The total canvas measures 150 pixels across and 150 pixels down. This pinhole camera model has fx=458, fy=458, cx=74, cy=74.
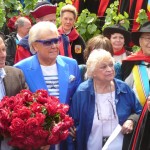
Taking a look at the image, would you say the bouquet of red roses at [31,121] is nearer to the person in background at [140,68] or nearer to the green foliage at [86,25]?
the person in background at [140,68]

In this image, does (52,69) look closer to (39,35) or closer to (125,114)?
(39,35)

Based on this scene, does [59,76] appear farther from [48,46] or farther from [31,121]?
[31,121]

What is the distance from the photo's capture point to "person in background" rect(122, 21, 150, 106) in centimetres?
490

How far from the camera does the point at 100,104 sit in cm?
459

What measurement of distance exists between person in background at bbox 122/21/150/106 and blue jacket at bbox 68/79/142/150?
29 centimetres

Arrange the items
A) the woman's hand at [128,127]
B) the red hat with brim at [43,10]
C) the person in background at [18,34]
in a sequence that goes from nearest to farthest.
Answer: the woman's hand at [128,127] → the red hat with brim at [43,10] → the person in background at [18,34]

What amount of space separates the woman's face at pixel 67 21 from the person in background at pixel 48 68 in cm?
221

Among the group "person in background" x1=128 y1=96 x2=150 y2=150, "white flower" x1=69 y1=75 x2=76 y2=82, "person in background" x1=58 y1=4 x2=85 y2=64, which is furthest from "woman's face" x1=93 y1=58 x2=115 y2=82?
"person in background" x1=58 y1=4 x2=85 y2=64

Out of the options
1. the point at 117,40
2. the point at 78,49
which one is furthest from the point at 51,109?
the point at 78,49

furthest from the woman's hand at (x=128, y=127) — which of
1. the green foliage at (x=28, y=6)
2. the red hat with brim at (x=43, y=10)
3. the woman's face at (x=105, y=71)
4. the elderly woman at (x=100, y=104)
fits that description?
the green foliage at (x=28, y=6)

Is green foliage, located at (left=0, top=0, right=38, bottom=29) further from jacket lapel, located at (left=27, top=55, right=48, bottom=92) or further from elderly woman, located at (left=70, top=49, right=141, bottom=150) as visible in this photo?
elderly woman, located at (left=70, top=49, right=141, bottom=150)

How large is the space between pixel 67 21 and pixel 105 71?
8.38 ft

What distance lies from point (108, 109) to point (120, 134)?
31 cm

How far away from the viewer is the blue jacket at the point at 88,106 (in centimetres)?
456
